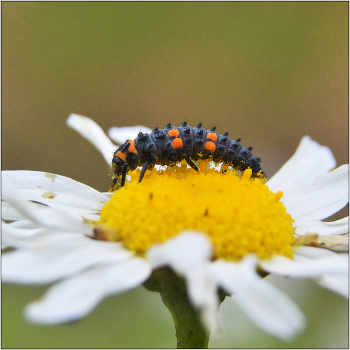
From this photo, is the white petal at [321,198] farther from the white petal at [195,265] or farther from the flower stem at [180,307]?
the white petal at [195,265]

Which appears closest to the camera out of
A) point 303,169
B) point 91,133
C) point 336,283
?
point 336,283

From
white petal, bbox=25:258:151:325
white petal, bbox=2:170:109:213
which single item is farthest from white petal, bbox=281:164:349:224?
white petal, bbox=25:258:151:325

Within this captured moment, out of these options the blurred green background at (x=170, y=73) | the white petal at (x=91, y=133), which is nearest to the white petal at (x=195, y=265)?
the white petal at (x=91, y=133)

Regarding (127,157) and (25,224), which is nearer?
(25,224)

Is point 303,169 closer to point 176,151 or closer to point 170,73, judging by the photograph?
point 176,151

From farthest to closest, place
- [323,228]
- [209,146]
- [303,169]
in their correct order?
[303,169] < [209,146] < [323,228]

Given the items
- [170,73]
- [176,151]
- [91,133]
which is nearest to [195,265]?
[176,151]
